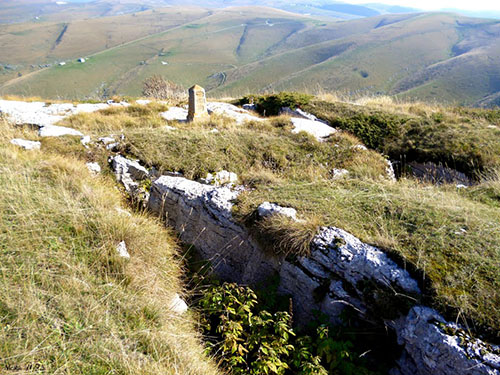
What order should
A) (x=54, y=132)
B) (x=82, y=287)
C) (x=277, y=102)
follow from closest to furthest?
(x=82, y=287) → (x=54, y=132) → (x=277, y=102)

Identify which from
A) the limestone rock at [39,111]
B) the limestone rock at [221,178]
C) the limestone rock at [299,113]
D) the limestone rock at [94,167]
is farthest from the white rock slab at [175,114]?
the limestone rock at [221,178]

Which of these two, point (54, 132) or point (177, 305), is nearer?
point (177, 305)

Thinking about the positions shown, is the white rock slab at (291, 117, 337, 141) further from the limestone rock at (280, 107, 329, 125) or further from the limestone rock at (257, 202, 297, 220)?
the limestone rock at (257, 202, 297, 220)

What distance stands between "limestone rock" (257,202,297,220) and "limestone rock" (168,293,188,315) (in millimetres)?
1932

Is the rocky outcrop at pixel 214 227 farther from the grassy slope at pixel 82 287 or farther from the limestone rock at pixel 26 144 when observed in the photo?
the limestone rock at pixel 26 144

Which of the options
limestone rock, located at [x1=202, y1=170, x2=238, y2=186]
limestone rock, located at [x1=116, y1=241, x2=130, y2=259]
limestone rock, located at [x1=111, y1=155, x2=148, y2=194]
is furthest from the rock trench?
limestone rock, located at [x1=116, y1=241, x2=130, y2=259]

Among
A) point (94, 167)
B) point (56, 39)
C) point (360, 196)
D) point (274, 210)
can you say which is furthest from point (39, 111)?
point (56, 39)

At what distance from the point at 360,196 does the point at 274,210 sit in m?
1.75

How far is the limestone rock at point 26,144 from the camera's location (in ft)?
25.9

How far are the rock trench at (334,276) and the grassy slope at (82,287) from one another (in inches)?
34.4

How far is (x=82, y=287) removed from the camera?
3.49m

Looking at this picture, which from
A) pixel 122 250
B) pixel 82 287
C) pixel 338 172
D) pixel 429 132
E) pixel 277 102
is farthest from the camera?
pixel 277 102

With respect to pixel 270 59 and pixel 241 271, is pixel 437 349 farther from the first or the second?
pixel 270 59

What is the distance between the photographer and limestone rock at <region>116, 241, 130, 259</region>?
432cm
